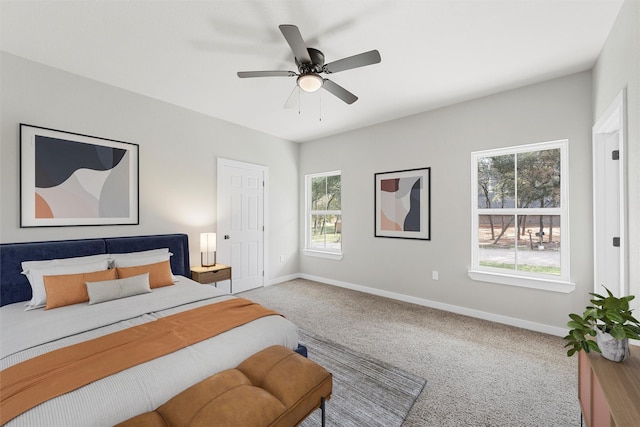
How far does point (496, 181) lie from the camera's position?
331cm

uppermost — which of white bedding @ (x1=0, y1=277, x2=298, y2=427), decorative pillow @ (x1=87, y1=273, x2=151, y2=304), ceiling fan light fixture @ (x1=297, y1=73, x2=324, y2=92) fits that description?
ceiling fan light fixture @ (x1=297, y1=73, x2=324, y2=92)

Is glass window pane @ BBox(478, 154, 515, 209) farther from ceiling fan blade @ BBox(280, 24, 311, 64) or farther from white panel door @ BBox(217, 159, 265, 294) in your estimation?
white panel door @ BBox(217, 159, 265, 294)

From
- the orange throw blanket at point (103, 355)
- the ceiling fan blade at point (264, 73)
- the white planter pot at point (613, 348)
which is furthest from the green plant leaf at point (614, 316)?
the ceiling fan blade at point (264, 73)

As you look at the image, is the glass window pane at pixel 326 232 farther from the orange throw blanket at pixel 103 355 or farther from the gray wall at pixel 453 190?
the orange throw blanket at pixel 103 355

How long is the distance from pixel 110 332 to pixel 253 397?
3.75 feet

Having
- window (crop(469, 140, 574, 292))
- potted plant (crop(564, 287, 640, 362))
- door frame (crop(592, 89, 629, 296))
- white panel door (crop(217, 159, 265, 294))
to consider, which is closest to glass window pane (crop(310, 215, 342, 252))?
white panel door (crop(217, 159, 265, 294))

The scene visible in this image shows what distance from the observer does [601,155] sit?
250 centimetres

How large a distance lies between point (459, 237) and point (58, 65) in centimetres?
488

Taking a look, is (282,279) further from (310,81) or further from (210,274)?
(310,81)

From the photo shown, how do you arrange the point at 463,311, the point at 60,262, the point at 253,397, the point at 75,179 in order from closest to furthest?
the point at 253,397 → the point at 60,262 → the point at 75,179 → the point at 463,311

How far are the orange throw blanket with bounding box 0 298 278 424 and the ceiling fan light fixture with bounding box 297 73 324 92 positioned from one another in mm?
1892

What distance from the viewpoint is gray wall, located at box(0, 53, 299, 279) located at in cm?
248

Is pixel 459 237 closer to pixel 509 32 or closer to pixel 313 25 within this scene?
pixel 509 32

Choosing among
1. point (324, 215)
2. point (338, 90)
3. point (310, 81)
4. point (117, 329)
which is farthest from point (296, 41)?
point (324, 215)
